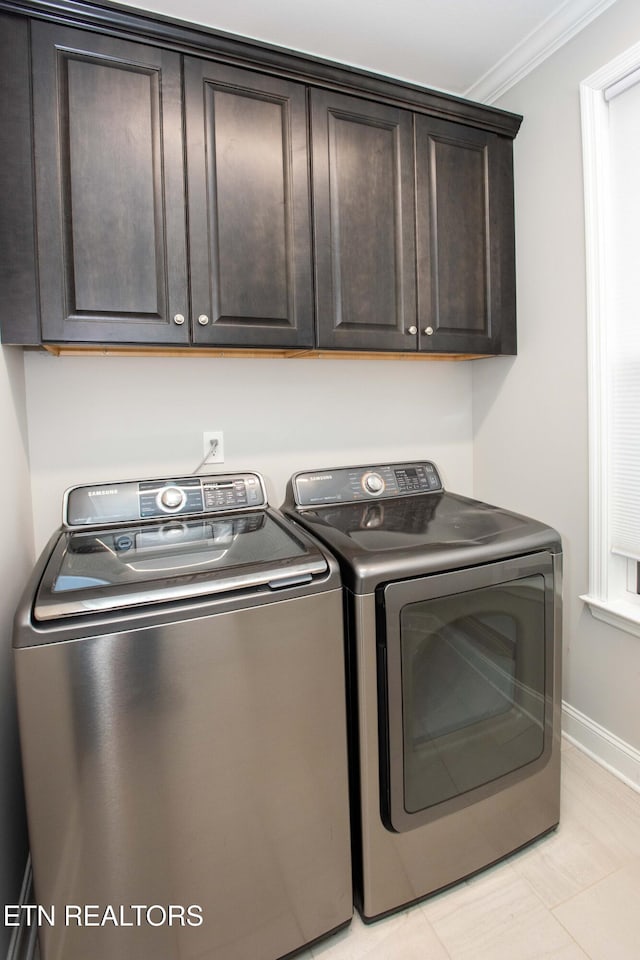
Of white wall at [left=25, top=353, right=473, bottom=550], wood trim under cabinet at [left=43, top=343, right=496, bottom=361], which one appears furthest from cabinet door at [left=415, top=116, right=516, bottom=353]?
white wall at [left=25, top=353, right=473, bottom=550]

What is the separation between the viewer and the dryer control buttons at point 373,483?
1846mm

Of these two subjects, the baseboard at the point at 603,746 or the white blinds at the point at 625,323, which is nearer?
the white blinds at the point at 625,323

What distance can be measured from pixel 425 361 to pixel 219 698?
1601 mm

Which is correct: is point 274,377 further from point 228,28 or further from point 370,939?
point 370,939

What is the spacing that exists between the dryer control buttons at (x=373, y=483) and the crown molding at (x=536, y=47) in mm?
1548

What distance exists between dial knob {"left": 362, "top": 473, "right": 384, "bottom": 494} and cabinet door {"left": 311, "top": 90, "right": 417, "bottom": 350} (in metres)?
0.47

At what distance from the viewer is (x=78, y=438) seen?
64.1 inches

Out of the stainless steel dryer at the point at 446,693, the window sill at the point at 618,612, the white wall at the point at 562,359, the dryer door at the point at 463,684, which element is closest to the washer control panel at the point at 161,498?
the stainless steel dryer at the point at 446,693

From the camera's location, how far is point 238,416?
1825 mm

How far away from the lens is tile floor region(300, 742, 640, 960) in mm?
1182

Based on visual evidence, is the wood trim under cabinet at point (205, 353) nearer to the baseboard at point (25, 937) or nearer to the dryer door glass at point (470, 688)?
the dryer door glass at point (470, 688)

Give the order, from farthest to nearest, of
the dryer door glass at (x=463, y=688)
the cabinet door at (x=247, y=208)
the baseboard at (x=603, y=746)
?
the baseboard at (x=603, y=746), the cabinet door at (x=247, y=208), the dryer door glass at (x=463, y=688)

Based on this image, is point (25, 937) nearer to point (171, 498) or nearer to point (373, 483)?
point (171, 498)

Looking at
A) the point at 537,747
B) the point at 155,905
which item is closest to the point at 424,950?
the point at 537,747
